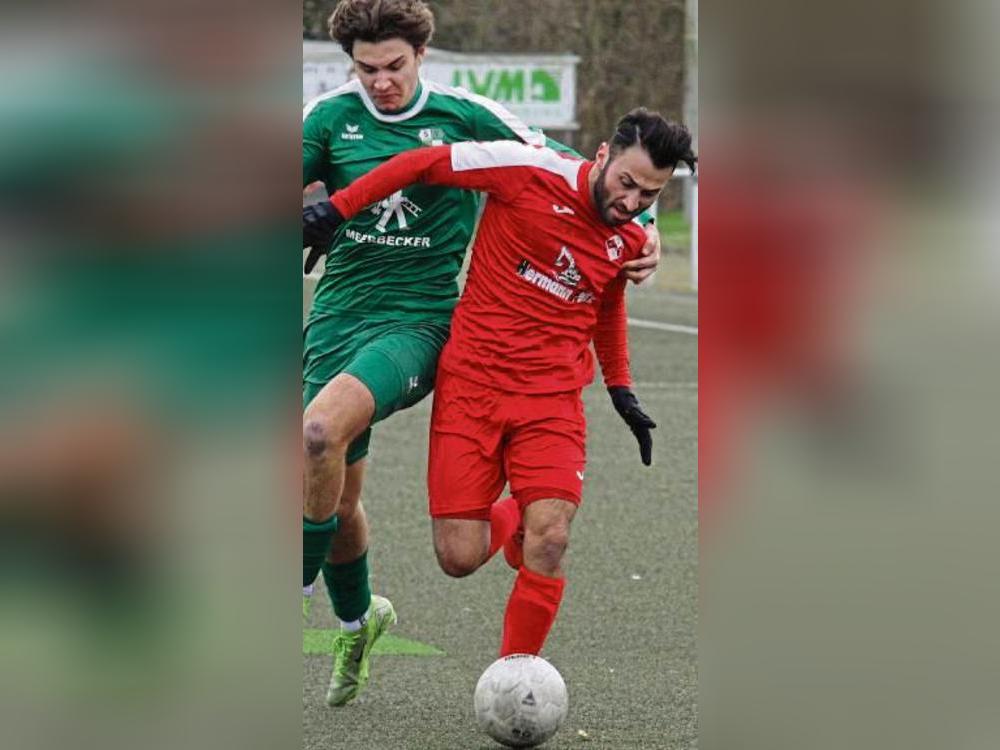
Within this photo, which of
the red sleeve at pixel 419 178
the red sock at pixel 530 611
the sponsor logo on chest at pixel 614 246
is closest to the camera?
the red sleeve at pixel 419 178

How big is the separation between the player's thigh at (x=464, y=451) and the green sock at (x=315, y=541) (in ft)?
1.00

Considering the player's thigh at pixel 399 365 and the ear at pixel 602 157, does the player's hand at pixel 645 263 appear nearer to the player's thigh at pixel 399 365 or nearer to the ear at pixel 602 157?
the ear at pixel 602 157


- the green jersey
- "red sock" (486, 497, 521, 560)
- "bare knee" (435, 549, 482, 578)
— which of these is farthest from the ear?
"bare knee" (435, 549, 482, 578)

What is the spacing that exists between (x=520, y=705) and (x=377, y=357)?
1075 millimetres

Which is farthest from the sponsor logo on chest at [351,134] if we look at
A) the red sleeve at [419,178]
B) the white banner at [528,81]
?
the white banner at [528,81]

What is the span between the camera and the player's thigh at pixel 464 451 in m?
5.05

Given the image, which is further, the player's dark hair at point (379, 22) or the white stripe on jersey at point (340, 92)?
the white stripe on jersey at point (340, 92)

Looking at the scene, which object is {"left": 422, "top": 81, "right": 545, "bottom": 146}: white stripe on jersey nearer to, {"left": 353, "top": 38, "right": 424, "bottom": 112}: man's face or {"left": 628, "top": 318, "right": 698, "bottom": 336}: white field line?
{"left": 353, "top": 38, "right": 424, "bottom": 112}: man's face

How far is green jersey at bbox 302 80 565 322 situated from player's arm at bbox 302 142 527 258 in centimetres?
22

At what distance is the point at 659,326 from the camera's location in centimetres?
1736
